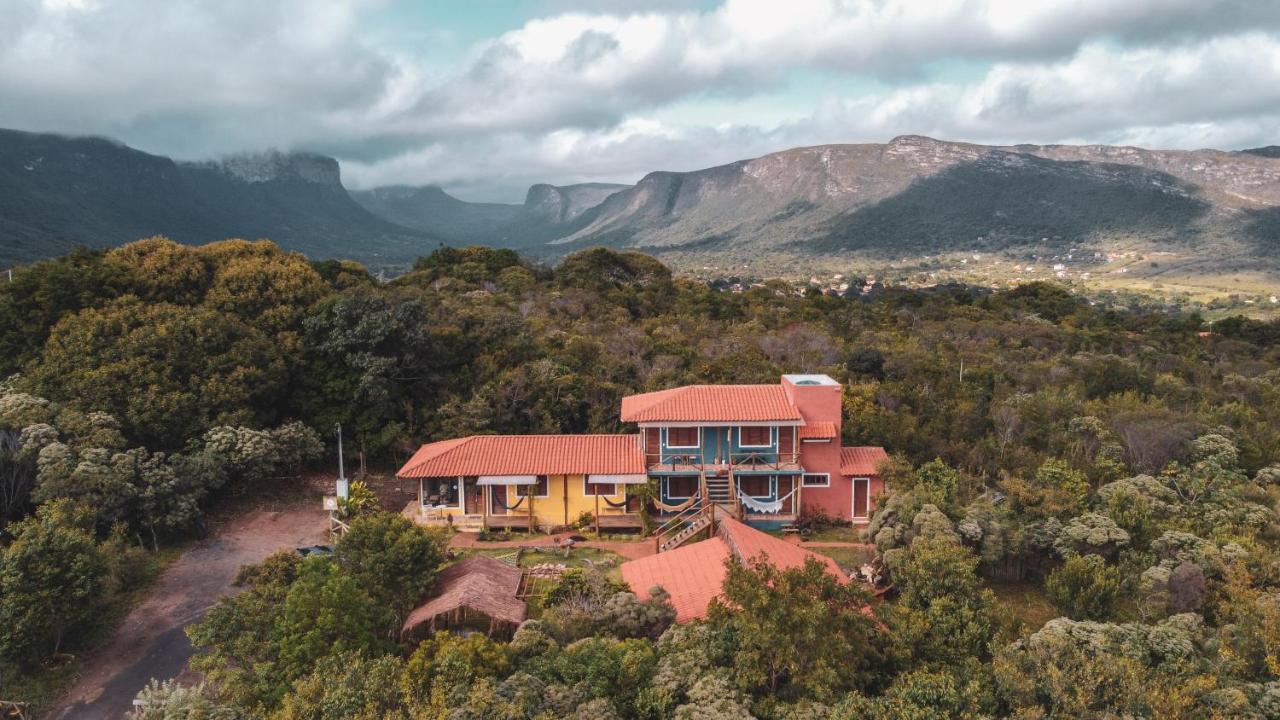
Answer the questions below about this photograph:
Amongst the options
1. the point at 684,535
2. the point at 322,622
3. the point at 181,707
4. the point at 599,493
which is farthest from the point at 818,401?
the point at 181,707

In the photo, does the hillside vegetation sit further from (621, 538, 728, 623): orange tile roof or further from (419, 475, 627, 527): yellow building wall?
(419, 475, 627, 527): yellow building wall

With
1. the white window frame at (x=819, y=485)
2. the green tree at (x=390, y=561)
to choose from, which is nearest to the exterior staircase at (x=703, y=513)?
the white window frame at (x=819, y=485)

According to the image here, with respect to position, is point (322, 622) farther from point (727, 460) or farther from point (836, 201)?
point (836, 201)

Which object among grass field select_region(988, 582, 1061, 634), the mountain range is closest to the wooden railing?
grass field select_region(988, 582, 1061, 634)

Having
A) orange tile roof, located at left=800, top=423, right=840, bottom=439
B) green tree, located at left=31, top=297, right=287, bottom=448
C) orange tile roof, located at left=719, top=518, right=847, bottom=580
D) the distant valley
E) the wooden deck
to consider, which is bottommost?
the wooden deck

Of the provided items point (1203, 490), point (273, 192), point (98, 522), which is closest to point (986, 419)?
point (1203, 490)

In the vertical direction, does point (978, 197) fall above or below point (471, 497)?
above
